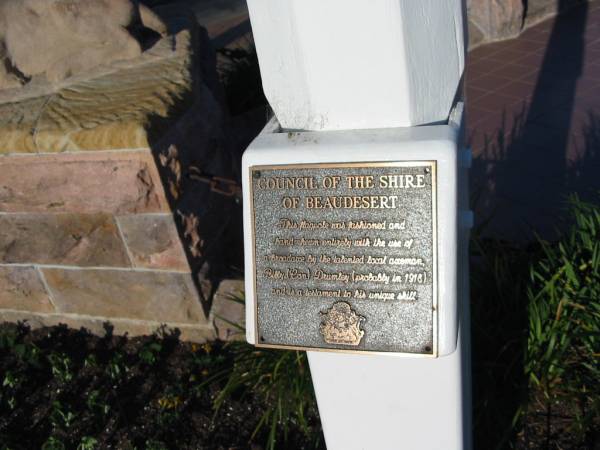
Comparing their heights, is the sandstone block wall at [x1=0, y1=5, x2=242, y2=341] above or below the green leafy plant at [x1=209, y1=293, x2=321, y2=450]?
above

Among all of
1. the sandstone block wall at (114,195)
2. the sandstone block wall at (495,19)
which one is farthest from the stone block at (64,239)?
the sandstone block wall at (495,19)

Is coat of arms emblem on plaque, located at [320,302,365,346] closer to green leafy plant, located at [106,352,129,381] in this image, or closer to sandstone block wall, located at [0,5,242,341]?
sandstone block wall, located at [0,5,242,341]

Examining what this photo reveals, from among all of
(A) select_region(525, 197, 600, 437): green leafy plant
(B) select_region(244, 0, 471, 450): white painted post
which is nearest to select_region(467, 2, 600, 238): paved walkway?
(A) select_region(525, 197, 600, 437): green leafy plant

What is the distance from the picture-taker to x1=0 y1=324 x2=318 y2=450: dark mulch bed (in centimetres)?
237

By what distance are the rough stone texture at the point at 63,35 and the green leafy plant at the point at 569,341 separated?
85.6 inches

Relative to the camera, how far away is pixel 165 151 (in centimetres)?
231

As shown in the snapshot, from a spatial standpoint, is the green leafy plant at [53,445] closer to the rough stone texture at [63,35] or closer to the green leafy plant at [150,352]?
the green leafy plant at [150,352]

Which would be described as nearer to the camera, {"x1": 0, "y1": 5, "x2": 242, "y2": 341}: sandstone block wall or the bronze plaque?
the bronze plaque

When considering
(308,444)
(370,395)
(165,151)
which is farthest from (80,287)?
(370,395)

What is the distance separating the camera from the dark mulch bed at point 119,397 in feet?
7.78

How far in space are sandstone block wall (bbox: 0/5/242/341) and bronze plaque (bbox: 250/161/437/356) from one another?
987 millimetres

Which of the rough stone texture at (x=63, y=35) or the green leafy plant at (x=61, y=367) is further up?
the rough stone texture at (x=63, y=35)

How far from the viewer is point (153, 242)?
2473 millimetres

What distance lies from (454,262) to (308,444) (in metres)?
1.32
